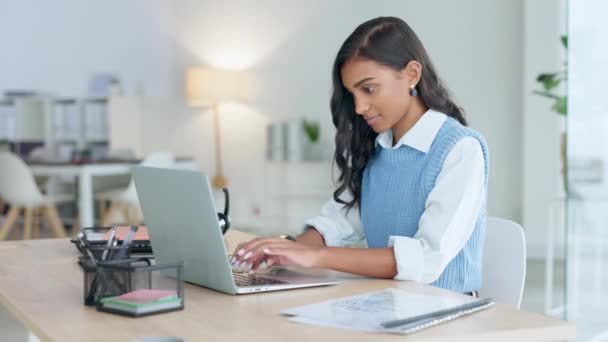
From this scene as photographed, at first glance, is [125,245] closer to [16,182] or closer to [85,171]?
[85,171]

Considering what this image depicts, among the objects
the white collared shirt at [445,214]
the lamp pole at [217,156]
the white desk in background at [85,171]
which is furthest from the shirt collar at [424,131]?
the lamp pole at [217,156]

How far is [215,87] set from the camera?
6.79 m

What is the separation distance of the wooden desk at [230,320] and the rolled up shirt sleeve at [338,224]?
35 cm

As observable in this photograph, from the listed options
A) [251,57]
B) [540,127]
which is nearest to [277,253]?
[540,127]

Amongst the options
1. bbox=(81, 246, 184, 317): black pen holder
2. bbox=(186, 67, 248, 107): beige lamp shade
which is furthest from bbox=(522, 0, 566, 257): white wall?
bbox=(81, 246, 184, 317): black pen holder

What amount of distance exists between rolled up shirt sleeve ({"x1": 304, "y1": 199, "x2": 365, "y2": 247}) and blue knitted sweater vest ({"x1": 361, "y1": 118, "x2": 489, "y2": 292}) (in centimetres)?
6

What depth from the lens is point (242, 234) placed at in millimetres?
1982

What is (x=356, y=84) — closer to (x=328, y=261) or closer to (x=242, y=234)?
(x=328, y=261)

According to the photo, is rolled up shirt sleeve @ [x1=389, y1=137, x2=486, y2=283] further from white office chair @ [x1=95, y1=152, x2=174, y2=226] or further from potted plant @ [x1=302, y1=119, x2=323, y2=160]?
potted plant @ [x1=302, y1=119, x2=323, y2=160]

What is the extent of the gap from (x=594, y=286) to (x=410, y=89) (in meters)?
1.71

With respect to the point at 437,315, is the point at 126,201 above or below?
below

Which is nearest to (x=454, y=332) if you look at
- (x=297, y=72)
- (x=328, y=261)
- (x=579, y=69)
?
(x=328, y=261)

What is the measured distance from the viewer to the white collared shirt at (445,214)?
140cm

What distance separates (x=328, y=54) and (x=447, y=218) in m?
4.94
